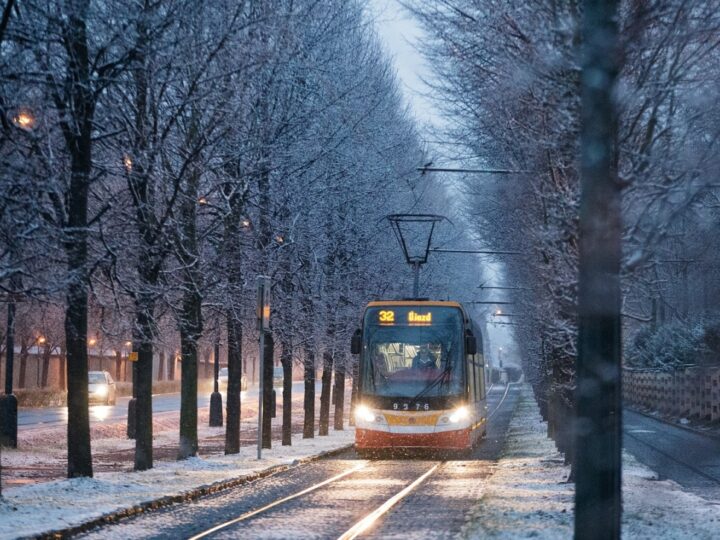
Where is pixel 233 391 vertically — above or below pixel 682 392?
above

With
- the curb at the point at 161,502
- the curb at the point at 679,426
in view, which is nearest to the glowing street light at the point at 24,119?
the curb at the point at 161,502

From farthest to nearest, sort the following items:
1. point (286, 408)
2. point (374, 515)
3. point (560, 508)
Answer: point (286, 408)
point (374, 515)
point (560, 508)

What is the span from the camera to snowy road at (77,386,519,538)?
13.0m

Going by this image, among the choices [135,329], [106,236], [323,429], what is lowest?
[323,429]

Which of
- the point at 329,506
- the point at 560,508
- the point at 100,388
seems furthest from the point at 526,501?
the point at 100,388

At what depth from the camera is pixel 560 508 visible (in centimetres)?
1434

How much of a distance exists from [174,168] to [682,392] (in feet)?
105

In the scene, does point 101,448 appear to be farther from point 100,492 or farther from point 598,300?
point 598,300

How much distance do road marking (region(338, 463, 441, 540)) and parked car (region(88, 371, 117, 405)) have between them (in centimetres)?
3600

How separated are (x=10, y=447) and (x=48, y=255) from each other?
1401 centimetres

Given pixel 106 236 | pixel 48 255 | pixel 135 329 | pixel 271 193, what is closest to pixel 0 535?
pixel 48 255

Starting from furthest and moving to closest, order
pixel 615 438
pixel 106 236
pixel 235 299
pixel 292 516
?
1. pixel 235 299
2. pixel 106 236
3. pixel 292 516
4. pixel 615 438

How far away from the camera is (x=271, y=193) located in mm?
25109

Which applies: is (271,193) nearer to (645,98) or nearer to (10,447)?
(10,447)
